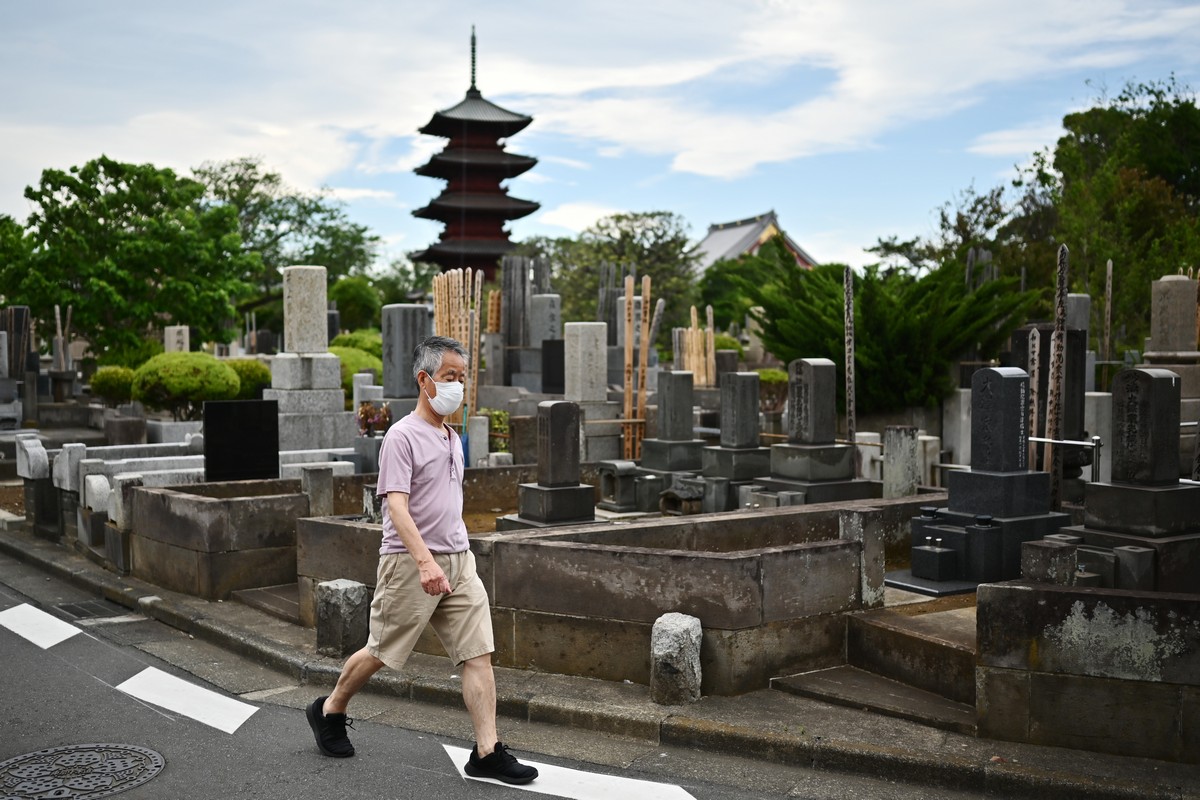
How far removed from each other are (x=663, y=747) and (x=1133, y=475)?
3521 millimetres

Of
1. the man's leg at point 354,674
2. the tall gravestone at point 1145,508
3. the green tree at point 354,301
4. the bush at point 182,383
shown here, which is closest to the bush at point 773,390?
the bush at point 182,383

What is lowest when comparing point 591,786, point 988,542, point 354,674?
point 591,786

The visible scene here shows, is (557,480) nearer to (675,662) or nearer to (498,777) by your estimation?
(675,662)

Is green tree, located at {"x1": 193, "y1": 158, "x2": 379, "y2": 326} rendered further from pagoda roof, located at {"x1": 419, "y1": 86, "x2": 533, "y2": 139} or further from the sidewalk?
the sidewalk

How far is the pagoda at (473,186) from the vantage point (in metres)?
57.1

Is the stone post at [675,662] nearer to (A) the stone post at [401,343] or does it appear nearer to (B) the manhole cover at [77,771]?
(B) the manhole cover at [77,771]

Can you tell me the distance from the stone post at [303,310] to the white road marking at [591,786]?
36.6 ft

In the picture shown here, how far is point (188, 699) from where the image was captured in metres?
6.59

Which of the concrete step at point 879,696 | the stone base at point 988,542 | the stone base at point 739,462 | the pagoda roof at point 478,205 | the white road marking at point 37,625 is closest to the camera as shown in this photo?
the concrete step at point 879,696

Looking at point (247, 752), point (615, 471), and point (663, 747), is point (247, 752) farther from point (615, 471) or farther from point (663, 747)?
point (615, 471)

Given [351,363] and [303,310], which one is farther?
[351,363]

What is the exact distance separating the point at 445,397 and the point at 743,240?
213ft

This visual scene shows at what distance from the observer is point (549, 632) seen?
669cm

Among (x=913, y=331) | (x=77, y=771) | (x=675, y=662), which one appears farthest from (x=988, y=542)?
(x=913, y=331)
